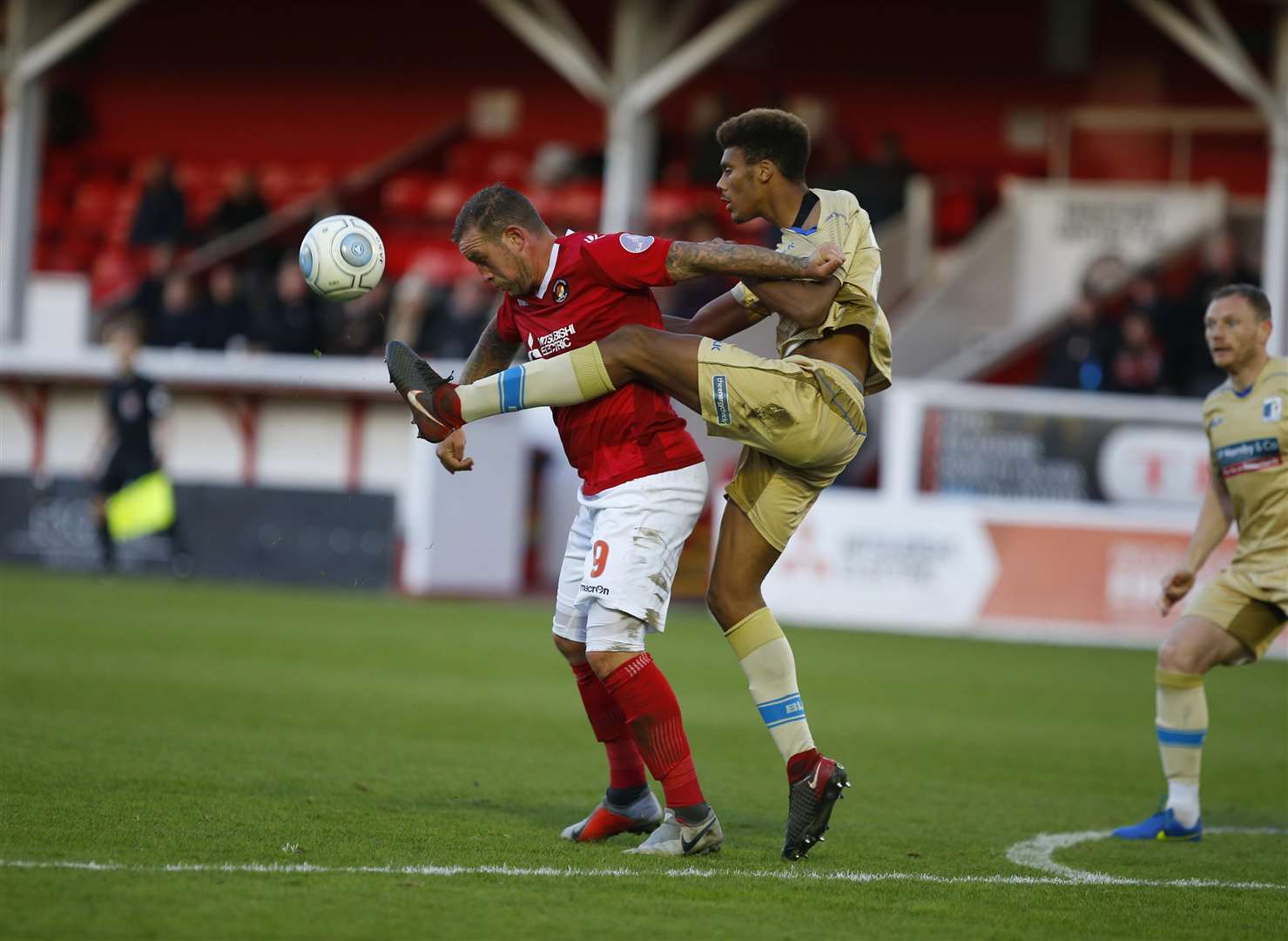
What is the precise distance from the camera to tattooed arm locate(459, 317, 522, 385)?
6.55 meters

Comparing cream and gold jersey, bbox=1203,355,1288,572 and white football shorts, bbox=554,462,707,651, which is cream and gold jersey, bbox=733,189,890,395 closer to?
white football shorts, bbox=554,462,707,651

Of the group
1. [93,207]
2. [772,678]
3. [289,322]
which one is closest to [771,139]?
[772,678]

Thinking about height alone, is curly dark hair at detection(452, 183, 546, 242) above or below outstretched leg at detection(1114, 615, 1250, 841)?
above

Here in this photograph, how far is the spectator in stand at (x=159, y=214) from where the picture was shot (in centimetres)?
2380

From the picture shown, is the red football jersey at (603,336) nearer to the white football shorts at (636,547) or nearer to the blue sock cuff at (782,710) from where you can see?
the white football shorts at (636,547)

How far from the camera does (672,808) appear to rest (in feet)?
19.7

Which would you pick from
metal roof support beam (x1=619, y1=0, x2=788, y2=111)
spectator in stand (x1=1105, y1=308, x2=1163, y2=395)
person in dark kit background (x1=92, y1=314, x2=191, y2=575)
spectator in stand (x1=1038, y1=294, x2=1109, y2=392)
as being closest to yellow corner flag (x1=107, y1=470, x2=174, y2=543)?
person in dark kit background (x1=92, y1=314, x2=191, y2=575)

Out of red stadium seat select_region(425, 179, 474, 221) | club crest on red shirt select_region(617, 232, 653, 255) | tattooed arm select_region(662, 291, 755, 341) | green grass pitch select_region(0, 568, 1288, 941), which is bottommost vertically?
green grass pitch select_region(0, 568, 1288, 941)

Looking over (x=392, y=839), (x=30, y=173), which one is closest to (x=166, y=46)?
(x=30, y=173)

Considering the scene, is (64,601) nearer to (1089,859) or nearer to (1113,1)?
(1089,859)

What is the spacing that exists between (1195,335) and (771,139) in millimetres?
13369

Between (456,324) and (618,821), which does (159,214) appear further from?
(618,821)

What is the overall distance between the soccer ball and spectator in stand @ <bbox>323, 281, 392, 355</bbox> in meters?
13.0

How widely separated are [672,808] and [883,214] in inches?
615
